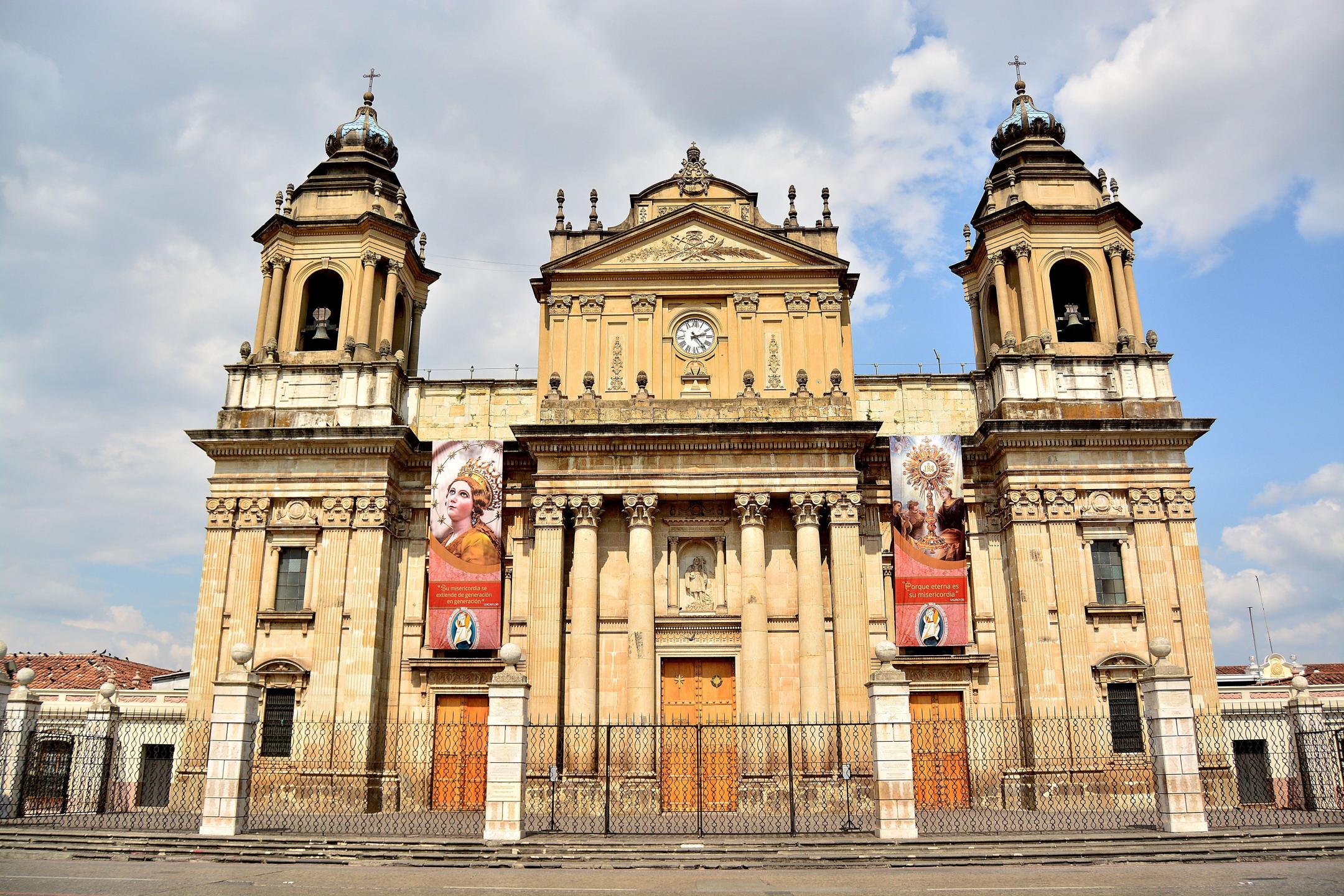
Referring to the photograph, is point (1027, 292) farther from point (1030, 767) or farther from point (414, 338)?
point (414, 338)

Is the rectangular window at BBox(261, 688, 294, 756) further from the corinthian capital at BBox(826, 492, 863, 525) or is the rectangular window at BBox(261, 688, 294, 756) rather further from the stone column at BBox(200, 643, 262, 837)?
the corinthian capital at BBox(826, 492, 863, 525)

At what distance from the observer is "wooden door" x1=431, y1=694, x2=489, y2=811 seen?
91.1 ft

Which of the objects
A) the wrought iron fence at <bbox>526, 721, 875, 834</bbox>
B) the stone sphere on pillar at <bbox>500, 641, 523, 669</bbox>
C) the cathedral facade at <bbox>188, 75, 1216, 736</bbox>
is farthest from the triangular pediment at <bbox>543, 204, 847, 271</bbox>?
the wrought iron fence at <bbox>526, 721, 875, 834</bbox>

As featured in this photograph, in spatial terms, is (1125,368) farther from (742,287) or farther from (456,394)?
(456,394)

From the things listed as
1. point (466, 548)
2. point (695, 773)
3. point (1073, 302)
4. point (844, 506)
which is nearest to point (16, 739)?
point (466, 548)

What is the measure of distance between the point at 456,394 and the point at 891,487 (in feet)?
45.9

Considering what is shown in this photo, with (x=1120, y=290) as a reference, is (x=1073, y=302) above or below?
above

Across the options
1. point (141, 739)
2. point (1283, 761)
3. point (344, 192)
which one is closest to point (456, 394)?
point (344, 192)

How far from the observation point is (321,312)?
3244cm

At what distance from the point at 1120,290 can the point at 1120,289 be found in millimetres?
45

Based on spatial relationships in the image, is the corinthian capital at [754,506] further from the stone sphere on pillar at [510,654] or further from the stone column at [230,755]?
the stone column at [230,755]

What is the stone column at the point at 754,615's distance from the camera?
26.8 m

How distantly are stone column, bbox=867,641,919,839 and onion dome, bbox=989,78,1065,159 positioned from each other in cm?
2205

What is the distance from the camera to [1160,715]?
68.1ft
